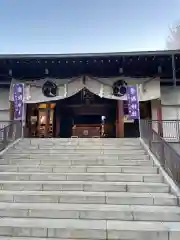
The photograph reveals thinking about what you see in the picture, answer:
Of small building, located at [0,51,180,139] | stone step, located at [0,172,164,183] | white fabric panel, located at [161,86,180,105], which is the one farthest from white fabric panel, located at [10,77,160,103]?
stone step, located at [0,172,164,183]

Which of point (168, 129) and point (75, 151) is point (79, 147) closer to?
point (75, 151)

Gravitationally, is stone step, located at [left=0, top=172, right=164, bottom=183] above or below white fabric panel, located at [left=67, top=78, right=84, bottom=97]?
below

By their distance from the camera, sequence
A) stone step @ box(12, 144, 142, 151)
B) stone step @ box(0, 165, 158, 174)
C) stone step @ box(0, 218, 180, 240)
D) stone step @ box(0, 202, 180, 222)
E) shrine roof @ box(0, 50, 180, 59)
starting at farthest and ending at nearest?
shrine roof @ box(0, 50, 180, 59)
stone step @ box(12, 144, 142, 151)
stone step @ box(0, 165, 158, 174)
stone step @ box(0, 202, 180, 222)
stone step @ box(0, 218, 180, 240)

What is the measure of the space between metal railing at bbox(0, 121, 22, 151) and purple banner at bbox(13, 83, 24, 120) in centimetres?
56

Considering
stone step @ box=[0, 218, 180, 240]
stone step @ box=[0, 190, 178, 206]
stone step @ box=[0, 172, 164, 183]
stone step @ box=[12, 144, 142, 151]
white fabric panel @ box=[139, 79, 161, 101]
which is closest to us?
stone step @ box=[0, 218, 180, 240]

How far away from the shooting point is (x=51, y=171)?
6598 mm

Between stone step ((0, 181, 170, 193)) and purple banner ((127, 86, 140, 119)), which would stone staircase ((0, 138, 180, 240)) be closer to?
stone step ((0, 181, 170, 193))

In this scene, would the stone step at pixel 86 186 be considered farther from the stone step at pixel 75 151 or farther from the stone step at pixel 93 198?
the stone step at pixel 75 151

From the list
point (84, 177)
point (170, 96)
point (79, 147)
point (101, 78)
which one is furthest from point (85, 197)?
point (170, 96)

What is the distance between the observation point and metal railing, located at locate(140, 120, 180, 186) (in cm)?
549

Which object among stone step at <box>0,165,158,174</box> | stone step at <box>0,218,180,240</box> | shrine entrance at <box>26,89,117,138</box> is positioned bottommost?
stone step at <box>0,218,180,240</box>

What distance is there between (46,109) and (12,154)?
633cm

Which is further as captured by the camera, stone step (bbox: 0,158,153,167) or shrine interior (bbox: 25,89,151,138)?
shrine interior (bbox: 25,89,151,138)

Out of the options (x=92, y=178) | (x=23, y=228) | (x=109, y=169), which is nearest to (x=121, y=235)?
(x=23, y=228)
